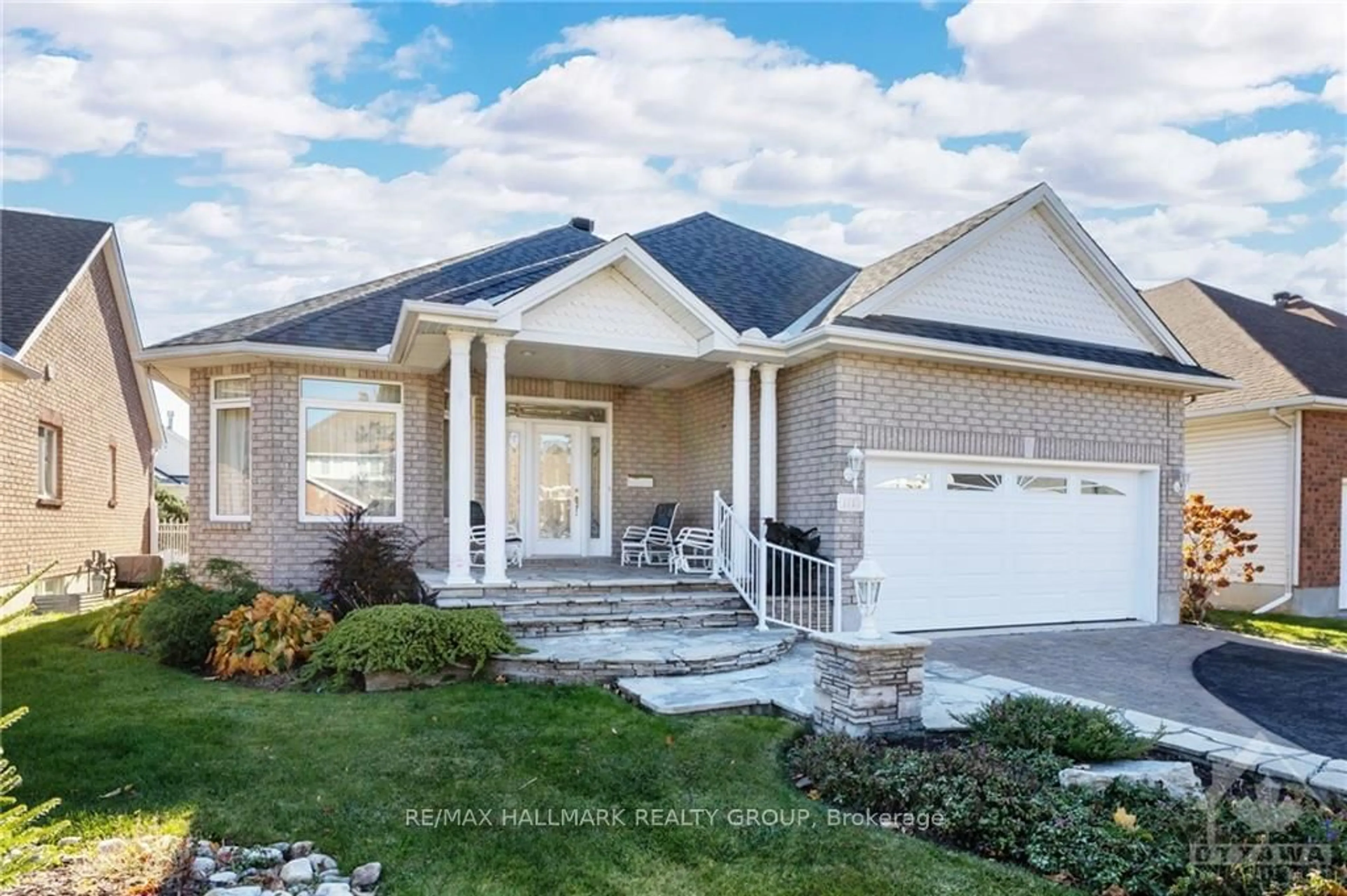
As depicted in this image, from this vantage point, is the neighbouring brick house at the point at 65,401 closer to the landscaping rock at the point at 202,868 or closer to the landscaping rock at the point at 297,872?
the landscaping rock at the point at 202,868

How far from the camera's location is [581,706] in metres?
6.00

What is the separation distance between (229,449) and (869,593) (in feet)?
27.8

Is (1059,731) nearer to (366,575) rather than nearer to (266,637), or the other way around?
(366,575)

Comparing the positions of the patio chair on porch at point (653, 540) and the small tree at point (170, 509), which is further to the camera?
the small tree at point (170, 509)

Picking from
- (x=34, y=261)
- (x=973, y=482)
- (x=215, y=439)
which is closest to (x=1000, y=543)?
(x=973, y=482)

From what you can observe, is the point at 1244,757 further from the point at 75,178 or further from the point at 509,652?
the point at 75,178

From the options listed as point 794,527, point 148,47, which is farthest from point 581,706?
point 148,47

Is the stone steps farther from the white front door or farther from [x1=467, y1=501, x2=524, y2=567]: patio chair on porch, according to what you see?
the white front door

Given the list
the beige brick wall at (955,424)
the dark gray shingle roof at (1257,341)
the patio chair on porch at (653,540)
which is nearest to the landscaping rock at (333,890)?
the beige brick wall at (955,424)

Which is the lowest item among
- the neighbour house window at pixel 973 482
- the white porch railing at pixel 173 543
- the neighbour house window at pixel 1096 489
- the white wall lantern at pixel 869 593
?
the white porch railing at pixel 173 543

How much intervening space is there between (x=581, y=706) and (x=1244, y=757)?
4.14m

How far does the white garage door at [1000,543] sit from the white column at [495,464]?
→ 3.95m

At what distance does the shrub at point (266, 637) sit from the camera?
282 inches

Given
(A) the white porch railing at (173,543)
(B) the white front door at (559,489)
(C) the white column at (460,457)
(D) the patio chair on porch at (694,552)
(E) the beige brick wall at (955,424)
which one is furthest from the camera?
(A) the white porch railing at (173,543)
